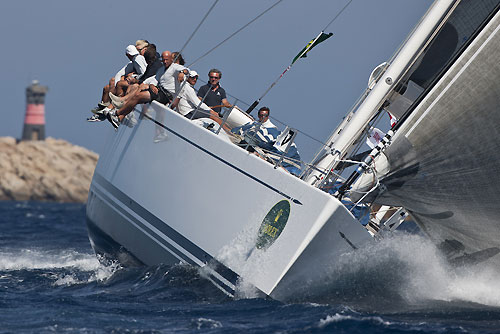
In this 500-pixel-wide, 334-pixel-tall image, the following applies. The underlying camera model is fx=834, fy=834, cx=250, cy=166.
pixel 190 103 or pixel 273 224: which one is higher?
pixel 190 103

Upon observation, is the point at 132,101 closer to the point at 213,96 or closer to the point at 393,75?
the point at 213,96

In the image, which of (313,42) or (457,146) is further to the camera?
(313,42)

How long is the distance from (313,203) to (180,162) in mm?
1715

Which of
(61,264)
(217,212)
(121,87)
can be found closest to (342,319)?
(217,212)

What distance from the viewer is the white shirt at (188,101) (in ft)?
27.4

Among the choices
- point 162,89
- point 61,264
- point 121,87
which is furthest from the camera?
point 61,264

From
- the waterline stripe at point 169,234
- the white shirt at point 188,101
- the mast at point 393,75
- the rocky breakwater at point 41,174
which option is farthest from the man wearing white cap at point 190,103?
the rocky breakwater at point 41,174

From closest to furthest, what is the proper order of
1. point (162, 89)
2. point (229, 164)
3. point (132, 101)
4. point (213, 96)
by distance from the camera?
point (229, 164) < point (162, 89) < point (132, 101) < point (213, 96)

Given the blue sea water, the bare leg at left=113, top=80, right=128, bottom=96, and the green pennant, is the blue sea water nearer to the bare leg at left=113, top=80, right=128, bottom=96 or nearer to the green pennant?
the bare leg at left=113, top=80, right=128, bottom=96

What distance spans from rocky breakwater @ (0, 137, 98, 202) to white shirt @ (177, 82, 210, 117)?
44.3 m

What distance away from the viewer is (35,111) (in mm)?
64562

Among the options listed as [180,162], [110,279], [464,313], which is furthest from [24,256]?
[464,313]

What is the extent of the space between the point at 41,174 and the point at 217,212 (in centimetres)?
4693

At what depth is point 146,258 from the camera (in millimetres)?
8531
